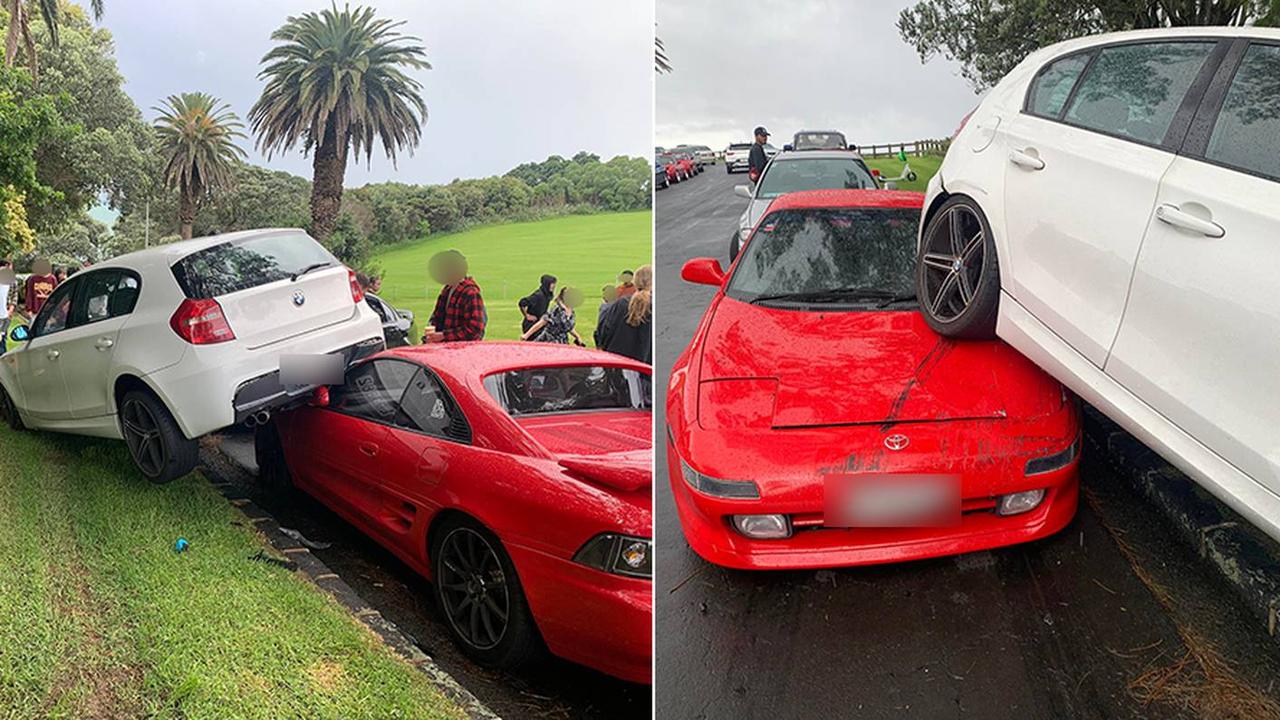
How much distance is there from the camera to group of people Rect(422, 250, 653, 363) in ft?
5.23

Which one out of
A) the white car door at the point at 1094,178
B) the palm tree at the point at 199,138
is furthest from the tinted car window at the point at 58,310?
the white car door at the point at 1094,178

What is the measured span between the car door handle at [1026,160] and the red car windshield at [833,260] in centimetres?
44

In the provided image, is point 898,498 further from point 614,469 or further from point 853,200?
point 853,200

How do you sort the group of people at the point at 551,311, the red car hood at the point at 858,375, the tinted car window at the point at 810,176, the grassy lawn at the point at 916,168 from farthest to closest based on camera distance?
1. the tinted car window at the point at 810,176
2. the grassy lawn at the point at 916,168
3. the red car hood at the point at 858,375
4. the group of people at the point at 551,311

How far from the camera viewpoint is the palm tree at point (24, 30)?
4.68 feet

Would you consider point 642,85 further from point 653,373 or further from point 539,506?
point 539,506

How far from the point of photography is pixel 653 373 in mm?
1646

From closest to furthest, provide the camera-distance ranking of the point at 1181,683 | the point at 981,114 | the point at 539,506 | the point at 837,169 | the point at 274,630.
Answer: the point at 539,506 < the point at 274,630 < the point at 1181,683 < the point at 981,114 < the point at 837,169

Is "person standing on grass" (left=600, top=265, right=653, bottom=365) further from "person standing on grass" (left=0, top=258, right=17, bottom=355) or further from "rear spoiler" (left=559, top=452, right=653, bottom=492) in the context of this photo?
"person standing on grass" (left=0, top=258, right=17, bottom=355)

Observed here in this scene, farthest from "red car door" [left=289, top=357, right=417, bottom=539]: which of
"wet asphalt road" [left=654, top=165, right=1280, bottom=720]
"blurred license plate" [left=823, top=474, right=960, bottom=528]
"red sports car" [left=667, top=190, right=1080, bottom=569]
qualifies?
"blurred license plate" [left=823, top=474, right=960, bottom=528]

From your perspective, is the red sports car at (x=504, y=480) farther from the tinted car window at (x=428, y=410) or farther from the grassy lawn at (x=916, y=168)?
the grassy lawn at (x=916, y=168)

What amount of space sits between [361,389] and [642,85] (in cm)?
73

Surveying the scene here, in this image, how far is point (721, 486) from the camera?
1.96 meters

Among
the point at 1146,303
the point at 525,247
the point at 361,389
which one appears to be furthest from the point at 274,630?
the point at 1146,303
